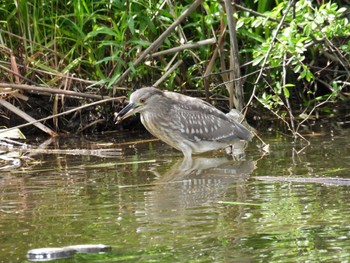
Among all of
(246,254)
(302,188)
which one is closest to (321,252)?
(246,254)

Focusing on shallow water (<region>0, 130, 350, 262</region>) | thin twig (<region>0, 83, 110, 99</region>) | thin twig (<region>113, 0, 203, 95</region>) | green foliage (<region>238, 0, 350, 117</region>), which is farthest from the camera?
thin twig (<region>0, 83, 110, 99</region>)

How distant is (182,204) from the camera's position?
19.7 ft

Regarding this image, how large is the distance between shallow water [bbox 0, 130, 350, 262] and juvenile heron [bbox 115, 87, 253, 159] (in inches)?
6.4

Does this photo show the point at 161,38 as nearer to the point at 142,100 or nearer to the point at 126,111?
the point at 142,100

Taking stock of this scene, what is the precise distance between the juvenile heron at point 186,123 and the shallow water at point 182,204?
0.54 feet

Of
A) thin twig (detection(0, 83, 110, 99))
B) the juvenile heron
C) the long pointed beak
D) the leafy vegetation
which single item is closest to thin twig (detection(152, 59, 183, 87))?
the leafy vegetation

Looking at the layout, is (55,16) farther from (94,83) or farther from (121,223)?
(121,223)

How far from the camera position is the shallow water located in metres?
4.60

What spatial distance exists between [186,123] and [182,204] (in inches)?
121

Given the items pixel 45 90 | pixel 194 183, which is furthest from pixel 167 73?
pixel 194 183

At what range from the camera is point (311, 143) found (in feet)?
29.3

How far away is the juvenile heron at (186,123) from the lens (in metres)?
8.85

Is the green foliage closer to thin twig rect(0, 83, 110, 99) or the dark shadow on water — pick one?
the dark shadow on water

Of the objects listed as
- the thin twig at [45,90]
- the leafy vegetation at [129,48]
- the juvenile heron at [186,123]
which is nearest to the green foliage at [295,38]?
the leafy vegetation at [129,48]
